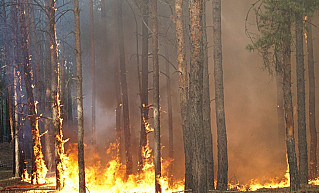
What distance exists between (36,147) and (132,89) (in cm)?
Answer: 1387

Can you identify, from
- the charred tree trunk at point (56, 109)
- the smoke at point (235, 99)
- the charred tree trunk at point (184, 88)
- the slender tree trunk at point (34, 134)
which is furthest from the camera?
the smoke at point (235, 99)

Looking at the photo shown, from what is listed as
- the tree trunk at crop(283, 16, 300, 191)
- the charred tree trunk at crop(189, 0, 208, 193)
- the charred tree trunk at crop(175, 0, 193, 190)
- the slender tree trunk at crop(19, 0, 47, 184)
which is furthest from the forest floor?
the charred tree trunk at crop(189, 0, 208, 193)

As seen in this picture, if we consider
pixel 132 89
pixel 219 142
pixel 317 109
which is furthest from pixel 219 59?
pixel 132 89

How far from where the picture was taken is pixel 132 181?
709 inches

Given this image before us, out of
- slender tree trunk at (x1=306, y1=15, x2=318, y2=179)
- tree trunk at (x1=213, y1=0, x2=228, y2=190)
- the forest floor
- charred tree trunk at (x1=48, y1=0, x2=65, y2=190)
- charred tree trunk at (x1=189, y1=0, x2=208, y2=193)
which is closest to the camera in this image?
charred tree trunk at (x1=189, y1=0, x2=208, y2=193)

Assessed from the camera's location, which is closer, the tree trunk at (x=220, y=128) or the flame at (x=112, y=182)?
the tree trunk at (x=220, y=128)

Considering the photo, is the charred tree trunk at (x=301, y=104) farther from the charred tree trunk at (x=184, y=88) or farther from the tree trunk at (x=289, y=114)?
the charred tree trunk at (x=184, y=88)

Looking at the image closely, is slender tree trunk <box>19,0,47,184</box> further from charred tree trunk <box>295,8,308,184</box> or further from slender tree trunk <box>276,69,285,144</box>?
slender tree trunk <box>276,69,285,144</box>

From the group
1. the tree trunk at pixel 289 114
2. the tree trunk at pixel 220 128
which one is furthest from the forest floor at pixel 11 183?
the tree trunk at pixel 220 128

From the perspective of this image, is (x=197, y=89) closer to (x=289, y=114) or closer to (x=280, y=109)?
A: (x=289, y=114)

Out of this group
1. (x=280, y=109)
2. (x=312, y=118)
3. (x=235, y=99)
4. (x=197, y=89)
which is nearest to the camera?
(x=197, y=89)

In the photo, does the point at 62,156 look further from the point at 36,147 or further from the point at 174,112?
the point at 174,112

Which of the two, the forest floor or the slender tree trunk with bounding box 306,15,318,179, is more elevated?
the slender tree trunk with bounding box 306,15,318,179

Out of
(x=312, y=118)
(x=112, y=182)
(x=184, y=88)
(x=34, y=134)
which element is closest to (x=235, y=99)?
(x=312, y=118)
